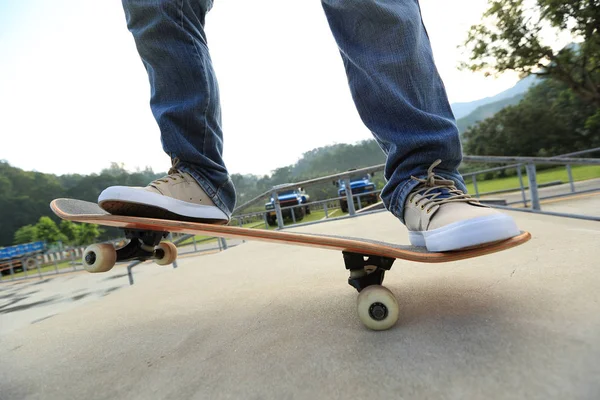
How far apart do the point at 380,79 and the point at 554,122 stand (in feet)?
77.5

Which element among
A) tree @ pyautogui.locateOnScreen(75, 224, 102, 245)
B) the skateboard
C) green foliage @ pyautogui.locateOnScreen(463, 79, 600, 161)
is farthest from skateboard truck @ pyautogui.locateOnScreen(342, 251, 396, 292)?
tree @ pyautogui.locateOnScreen(75, 224, 102, 245)

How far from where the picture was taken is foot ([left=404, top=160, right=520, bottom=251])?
1.82ft

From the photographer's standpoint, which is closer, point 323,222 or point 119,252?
point 119,252

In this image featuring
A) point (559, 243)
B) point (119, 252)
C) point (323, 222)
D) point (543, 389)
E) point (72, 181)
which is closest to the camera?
point (543, 389)

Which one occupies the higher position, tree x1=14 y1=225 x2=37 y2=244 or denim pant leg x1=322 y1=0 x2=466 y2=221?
tree x1=14 y1=225 x2=37 y2=244

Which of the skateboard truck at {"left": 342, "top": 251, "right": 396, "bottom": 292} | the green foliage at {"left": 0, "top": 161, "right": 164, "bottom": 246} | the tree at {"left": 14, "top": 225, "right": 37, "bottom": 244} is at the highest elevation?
the green foliage at {"left": 0, "top": 161, "right": 164, "bottom": 246}

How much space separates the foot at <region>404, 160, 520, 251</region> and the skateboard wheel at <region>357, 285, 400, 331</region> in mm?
126

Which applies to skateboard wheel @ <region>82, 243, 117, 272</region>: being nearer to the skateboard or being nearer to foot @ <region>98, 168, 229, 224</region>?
the skateboard

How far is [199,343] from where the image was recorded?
0.65 meters

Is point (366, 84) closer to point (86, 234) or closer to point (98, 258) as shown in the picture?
point (98, 258)

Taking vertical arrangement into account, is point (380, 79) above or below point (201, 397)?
above

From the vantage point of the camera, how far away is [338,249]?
2.11 feet

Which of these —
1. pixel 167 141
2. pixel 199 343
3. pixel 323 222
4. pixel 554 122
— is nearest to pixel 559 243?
pixel 199 343

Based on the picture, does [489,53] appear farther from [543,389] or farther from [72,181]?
[72,181]
